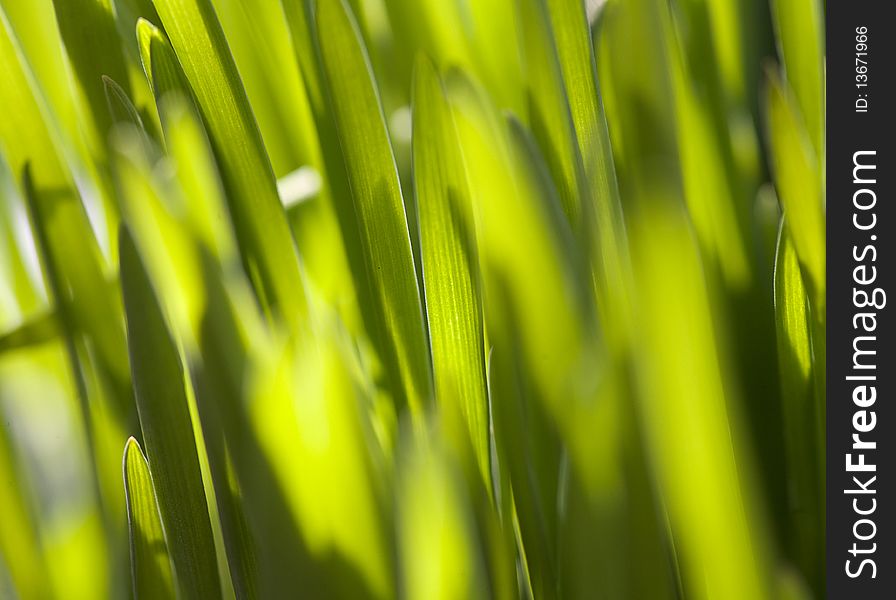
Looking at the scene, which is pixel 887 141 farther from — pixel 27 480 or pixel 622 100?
pixel 27 480

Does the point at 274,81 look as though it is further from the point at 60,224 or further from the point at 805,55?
the point at 805,55

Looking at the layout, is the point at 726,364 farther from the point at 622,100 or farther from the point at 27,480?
the point at 27,480

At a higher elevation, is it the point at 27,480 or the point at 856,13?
the point at 856,13

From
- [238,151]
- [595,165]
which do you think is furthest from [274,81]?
[595,165]

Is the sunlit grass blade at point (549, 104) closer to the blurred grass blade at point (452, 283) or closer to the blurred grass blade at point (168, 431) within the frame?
the blurred grass blade at point (452, 283)

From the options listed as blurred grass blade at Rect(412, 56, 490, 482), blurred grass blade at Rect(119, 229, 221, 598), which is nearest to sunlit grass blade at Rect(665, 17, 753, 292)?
blurred grass blade at Rect(412, 56, 490, 482)

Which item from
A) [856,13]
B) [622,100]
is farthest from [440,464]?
[856,13]

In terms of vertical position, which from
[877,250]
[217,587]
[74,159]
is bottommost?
[217,587]
